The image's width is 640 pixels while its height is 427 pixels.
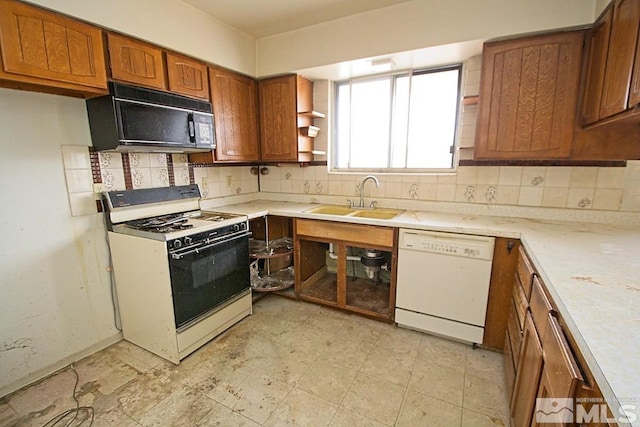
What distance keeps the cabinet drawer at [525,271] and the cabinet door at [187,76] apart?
8.34 feet

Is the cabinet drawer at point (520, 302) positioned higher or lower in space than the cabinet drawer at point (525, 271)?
lower

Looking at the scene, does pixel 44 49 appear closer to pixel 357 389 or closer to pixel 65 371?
pixel 65 371

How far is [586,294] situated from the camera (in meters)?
0.92

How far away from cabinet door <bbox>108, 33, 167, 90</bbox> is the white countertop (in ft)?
5.80

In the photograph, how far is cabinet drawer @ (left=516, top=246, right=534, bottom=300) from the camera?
1397 mm

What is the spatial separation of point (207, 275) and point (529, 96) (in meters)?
2.54

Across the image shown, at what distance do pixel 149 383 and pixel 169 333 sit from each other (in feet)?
0.96

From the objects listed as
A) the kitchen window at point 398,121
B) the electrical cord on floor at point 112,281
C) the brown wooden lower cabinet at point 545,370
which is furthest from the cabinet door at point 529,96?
the electrical cord on floor at point 112,281

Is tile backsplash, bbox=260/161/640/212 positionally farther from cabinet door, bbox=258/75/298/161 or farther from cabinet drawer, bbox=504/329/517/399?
cabinet drawer, bbox=504/329/517/399

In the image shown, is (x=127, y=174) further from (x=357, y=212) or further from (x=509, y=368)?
(x=509, y=368)

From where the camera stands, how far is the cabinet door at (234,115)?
8.15 feet

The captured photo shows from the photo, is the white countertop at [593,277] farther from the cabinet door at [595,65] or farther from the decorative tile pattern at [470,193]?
the cabinet door at [595,65]

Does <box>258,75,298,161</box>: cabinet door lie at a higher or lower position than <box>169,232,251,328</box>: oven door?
higher

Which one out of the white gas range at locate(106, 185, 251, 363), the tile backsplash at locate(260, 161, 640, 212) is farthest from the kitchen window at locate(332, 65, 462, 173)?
the white gas range at locate(106, 185, 251, 363)
